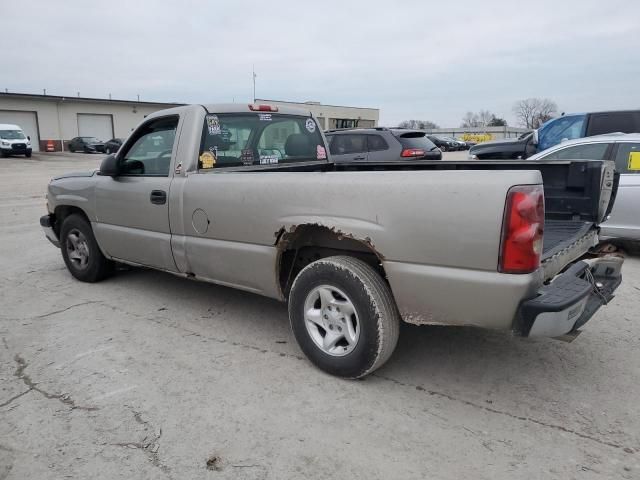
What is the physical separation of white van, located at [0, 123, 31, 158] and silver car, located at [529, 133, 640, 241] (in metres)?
34.5

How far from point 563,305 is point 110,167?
151 inches

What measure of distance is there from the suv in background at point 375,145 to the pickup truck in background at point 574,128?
2.65m

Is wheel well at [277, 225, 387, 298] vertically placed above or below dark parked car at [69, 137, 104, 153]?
below

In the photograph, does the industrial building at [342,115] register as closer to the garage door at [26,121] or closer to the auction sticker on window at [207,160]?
the garage door at [26,121]

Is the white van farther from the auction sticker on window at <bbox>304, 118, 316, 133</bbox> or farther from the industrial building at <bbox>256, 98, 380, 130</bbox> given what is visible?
the auction sticker on window at <bbox>304, 118, 316, 133</bbox>

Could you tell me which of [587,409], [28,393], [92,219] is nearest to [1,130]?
[92,219]

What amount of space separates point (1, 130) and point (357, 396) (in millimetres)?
37133

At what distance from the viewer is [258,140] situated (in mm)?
4465

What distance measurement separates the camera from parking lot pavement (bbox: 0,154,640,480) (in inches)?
95.3

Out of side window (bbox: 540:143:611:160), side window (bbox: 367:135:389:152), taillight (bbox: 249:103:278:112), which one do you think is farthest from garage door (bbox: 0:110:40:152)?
side window (bbox: 540:143:611:160)

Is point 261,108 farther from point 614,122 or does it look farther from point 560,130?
point 560,130

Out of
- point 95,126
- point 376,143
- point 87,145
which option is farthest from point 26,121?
point 376,143

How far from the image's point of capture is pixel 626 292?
16.3ft

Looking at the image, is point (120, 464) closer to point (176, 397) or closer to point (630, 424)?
point (176, 397)
